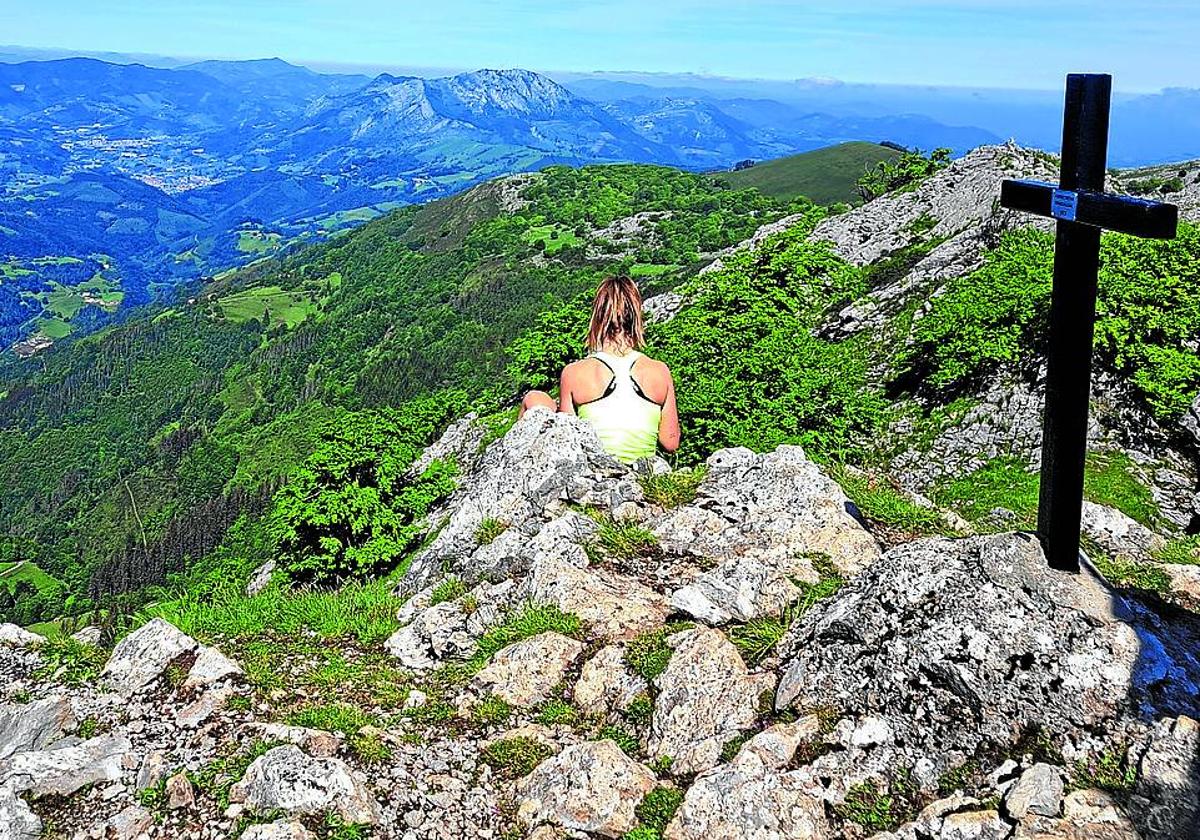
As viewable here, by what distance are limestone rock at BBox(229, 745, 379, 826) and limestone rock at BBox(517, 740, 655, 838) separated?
1.20 meters

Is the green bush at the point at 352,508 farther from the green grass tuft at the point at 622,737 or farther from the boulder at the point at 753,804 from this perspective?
the boulder at the point at 753,804

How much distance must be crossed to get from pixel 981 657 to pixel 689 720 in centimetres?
235

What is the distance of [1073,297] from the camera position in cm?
677

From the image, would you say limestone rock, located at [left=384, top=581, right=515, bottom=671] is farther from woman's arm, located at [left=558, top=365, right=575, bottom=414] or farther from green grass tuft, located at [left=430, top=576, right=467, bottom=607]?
woman's arm, located at [left=558, top=365, right=575, bottom=414]

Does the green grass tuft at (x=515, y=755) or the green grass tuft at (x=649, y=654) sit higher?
the green grass tuft at (x=649, y=654)

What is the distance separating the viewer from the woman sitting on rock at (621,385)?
11.0 metres

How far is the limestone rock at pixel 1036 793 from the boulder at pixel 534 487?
6.29 m

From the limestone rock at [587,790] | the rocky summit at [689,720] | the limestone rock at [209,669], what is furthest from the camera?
the limestone rock at [209,669]

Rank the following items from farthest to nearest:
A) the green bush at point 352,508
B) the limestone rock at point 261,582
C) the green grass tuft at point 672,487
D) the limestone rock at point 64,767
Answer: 1. the limestone rock at point 261,582
2. the green bush at point 352,508
3. the green grass tuft at point 672,487
4. the limestone rock at point 64,767

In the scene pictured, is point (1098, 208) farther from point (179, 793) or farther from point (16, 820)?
point (16, 820)

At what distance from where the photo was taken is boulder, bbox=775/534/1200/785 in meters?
5.78

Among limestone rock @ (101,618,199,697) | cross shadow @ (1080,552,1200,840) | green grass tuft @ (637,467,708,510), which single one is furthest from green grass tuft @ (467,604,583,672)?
cross shadow @ (1080,552,1200,840)

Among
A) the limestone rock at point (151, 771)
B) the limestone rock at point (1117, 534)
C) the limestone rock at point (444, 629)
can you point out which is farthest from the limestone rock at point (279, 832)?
the limestone rock at point (1117, 534)

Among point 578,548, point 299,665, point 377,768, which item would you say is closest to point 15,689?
point 299,665
